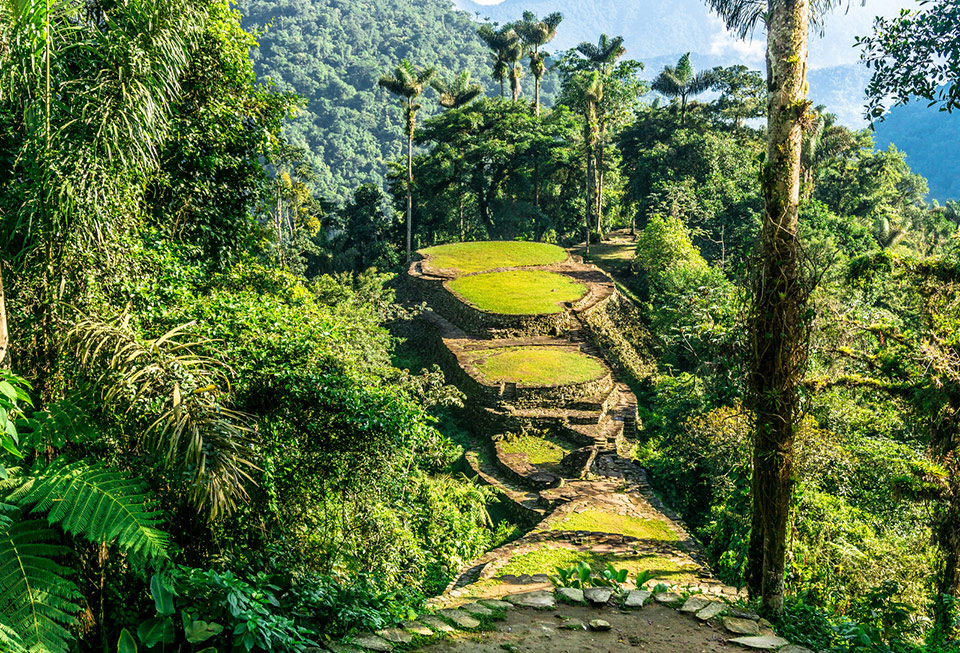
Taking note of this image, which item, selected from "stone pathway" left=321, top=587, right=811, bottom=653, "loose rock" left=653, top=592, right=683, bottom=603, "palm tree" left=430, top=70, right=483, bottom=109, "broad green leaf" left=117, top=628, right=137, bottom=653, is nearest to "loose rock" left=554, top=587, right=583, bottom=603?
"stone pathway" left=321, top=587, right=811, bottom=653

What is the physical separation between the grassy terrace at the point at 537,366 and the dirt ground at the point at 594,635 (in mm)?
9821

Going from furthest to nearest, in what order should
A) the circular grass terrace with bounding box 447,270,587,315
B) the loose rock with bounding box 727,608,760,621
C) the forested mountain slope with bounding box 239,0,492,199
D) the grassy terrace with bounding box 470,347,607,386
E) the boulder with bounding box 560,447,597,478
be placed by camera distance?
1. the forested mountain slope with bounding box 239,0,492,199
2. the circular grass terrace with bounding box 447,270,587,315
3. the grassy terrace with bounding box 470,347,607,386
4. the boulder with bounding box 560,447,597,478
5. the loose rock with bounding box 727,608,760,621

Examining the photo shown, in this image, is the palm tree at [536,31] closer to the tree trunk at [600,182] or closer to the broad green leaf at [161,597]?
the tree trunk at [600,182]

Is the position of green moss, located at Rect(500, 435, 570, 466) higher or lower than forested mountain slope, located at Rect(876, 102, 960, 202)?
lower

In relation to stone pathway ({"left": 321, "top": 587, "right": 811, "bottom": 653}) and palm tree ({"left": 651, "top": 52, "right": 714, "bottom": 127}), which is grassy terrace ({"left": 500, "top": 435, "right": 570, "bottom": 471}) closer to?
stone pathway ({"left": 321, "top": 587, "right": 811, "bottom": 653})

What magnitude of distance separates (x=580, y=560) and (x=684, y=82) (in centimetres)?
2984

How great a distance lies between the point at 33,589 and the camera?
122 inches

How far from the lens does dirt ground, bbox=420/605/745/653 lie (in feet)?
14.0

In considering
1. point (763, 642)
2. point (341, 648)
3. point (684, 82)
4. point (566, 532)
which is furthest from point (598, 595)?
point (684, 82)

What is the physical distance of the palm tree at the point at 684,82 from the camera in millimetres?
31891

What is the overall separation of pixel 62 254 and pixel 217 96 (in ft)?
13.3

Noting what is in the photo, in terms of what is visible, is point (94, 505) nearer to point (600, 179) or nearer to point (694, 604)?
point (694, 604)

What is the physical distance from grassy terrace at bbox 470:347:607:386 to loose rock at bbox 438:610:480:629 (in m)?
10.3

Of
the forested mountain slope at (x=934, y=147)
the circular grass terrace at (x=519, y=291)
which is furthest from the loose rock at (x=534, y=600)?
the forested mountain slope at (x=934, y=147)
